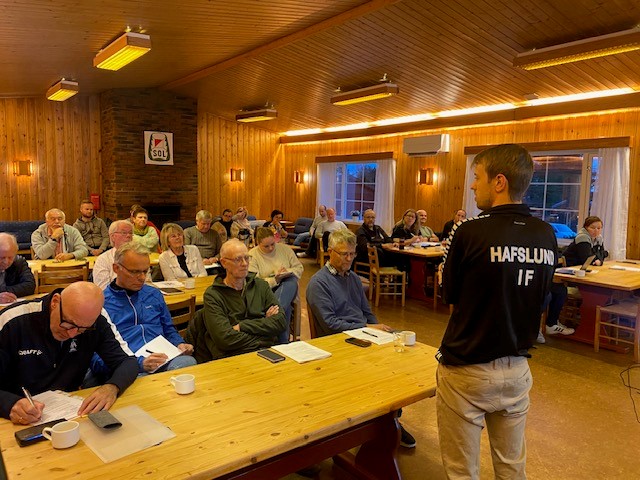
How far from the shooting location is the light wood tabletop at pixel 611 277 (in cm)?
467

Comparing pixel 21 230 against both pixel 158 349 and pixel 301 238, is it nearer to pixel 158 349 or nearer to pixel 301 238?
pixel 301 238

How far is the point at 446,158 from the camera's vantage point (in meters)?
9.48

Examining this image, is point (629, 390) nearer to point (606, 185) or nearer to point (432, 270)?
point (432, 270)

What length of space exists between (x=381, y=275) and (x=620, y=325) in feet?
10.1

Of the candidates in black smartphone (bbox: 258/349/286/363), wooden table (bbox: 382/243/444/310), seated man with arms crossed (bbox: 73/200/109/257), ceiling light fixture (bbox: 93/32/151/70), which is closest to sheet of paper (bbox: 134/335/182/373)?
black smartphone (bbox: 258/349/286/363)

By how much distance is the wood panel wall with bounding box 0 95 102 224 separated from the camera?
9.45 meters

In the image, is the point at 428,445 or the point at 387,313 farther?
the point at 387,313

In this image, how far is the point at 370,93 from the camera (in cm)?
728

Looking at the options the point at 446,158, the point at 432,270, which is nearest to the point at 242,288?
the point at 432,270

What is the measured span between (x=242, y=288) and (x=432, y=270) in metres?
4.73

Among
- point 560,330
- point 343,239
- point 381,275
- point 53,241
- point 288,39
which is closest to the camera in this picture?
point 343,239

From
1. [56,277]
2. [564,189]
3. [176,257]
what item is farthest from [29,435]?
[564,189]

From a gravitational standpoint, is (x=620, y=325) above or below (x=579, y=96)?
below

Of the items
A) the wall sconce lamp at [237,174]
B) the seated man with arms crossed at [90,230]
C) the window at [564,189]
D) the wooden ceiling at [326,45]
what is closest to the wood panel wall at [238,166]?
the wall sconce lamp at [237,174]
